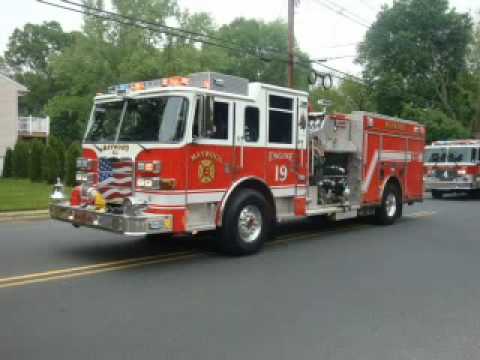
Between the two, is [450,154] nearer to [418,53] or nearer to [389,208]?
[389,208]

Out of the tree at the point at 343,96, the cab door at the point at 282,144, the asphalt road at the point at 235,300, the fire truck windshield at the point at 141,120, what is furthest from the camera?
the tree at the point at 343,96

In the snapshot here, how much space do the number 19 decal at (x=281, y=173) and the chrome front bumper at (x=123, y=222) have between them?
7.82 ft

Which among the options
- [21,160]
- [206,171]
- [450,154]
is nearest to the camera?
[206,171]

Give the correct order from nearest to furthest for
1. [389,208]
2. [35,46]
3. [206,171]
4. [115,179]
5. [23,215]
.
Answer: [206,171] → [115,179] → [389,208] → [23,215] → [35,46]

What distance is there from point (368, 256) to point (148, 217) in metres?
3.63

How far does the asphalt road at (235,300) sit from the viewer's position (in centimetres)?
445

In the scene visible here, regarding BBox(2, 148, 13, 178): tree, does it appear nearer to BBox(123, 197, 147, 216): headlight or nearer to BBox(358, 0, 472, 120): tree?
BBox(123, 197, 147, 216): headlight

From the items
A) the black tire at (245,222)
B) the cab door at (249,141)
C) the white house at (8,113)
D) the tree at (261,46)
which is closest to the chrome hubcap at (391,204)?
the black tire at (245,222)

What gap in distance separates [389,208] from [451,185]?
381 inches

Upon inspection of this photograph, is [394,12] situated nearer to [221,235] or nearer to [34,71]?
[221,235]

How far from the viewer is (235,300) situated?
577cm

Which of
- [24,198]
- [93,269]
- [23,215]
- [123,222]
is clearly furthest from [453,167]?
[93,269]

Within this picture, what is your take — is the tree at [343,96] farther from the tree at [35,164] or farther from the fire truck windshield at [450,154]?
the tree at [35,164]

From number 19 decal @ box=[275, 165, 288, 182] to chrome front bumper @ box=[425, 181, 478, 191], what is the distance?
45.3 feet
